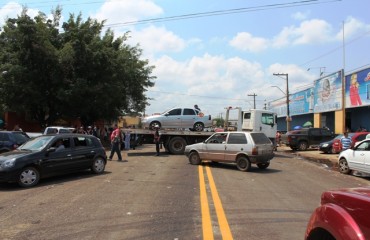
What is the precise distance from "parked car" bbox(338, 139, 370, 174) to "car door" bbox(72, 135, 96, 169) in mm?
9847

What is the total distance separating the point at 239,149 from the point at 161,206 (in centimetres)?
865

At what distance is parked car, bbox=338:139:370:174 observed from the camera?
14906 mm

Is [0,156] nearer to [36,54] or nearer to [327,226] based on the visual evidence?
[327,226]

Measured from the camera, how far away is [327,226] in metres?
3.50

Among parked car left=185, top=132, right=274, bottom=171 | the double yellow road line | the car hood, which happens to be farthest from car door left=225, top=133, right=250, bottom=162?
the car hood

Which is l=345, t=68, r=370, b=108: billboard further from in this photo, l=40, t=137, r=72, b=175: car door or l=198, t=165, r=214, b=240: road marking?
l=40, t=137, r=72, b=175: car door

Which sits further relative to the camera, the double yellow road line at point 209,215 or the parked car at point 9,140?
the parked car at point 9,140

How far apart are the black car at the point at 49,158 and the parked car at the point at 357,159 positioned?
31.4ft

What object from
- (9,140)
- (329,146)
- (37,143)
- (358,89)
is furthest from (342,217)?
(358,89)

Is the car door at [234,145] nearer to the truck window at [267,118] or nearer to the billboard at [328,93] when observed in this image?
the truck window at [267,118]

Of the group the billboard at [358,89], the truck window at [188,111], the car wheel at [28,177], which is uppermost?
the billboard at [358,89]

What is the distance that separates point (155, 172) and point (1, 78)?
20.9m

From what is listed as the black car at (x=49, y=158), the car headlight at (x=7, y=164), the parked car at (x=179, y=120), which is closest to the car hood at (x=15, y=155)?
the black car at (x=49, y=158)

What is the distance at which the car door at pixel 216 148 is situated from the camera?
57.5 ft
